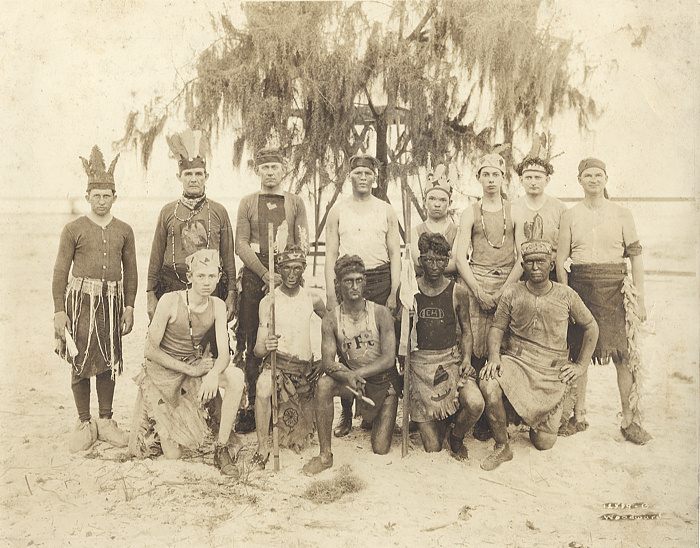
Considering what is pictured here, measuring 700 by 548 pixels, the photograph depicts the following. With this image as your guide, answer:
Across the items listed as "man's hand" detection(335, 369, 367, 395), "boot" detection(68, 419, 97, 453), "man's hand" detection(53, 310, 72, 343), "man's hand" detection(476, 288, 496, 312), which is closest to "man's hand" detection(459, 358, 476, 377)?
"man's hand" detection(476, 288, 496, 312)

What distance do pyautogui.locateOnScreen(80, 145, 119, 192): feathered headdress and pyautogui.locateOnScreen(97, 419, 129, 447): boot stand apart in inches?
65.3

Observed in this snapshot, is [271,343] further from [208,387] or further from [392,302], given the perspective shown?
[392,302]

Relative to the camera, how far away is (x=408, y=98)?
4.38m

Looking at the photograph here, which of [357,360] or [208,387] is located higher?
[357,360]

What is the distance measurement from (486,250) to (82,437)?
3.12 meters

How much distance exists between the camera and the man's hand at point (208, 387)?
380cm

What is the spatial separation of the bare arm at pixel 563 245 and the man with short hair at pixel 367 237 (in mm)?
1164

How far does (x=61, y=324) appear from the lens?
13.0ft

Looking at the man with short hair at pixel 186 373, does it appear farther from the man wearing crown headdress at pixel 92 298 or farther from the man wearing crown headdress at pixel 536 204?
the man wearing crown headdress at pixel 536 204

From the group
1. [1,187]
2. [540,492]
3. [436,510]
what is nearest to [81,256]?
[1,187]

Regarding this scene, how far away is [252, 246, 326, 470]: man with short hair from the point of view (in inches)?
151

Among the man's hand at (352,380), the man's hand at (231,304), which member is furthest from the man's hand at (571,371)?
the man's hand at (231,304)

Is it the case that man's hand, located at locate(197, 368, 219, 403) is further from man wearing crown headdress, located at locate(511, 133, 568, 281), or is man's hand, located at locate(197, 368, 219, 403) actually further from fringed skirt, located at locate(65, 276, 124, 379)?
man wearing crown headdress, located at locate(511, 133, 568, 281)

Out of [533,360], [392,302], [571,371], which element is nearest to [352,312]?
[392,302]
